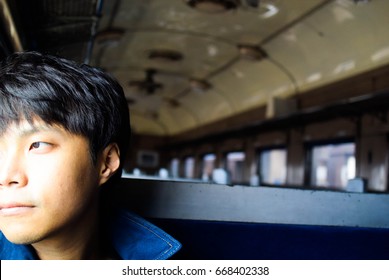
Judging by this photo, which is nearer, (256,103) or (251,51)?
(251,51)

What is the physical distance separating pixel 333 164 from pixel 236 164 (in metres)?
4.04

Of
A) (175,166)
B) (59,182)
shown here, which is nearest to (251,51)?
(59,182)

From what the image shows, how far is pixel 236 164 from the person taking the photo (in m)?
10.6

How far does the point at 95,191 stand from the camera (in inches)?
45.4

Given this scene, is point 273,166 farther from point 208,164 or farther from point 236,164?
point 208,164

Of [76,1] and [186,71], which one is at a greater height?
[186,71]

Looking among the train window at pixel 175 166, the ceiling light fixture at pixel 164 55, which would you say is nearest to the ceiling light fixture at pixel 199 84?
the ceiling light fixture at pixel 164 55

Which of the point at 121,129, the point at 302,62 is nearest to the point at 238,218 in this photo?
the point at 121,129

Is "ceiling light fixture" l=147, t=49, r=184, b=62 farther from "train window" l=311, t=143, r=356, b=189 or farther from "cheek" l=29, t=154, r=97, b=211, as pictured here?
"cheek" l=29, t=154, r=97, b=211

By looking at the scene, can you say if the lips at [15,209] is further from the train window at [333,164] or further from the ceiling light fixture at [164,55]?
the ceiling light fixture at [164,55]

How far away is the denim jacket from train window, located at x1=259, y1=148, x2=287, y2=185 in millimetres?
6815

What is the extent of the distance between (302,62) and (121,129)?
6712 millimetres

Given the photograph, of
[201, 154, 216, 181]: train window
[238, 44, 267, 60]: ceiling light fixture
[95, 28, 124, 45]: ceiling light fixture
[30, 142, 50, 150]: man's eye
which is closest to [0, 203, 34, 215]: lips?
[30, 142, 50, 150]: man's eye

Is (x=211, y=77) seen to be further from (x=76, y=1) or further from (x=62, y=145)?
(x=62, y=145)
